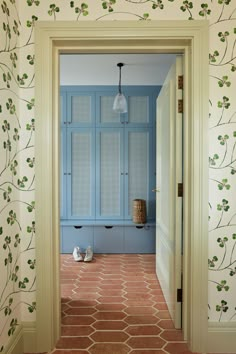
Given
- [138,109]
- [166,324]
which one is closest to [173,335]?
[166,324]

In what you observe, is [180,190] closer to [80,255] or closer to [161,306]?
[161,306]

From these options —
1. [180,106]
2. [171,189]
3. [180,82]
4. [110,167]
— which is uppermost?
[180,82]

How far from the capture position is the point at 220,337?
209 cm

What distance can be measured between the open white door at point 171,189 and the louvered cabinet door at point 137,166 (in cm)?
174

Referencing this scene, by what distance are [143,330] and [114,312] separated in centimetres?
38

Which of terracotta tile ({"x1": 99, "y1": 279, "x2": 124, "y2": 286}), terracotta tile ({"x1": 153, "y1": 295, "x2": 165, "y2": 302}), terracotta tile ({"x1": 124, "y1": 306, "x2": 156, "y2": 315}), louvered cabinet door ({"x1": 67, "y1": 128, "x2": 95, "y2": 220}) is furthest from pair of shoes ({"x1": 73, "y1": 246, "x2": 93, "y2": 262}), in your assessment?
terracotta tile ({"x1": 124, "y1": 306, "x2": 156, "y2": 315})

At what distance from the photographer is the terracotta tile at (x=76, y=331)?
7.74ft

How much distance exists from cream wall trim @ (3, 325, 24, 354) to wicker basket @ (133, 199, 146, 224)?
2.74 m

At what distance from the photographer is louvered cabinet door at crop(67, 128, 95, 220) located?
492 centimetres

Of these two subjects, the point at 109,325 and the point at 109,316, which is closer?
the point at 109,325

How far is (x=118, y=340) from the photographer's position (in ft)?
7.48

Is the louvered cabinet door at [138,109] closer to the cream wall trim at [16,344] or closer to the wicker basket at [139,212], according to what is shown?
the wicker basket at [139,212]

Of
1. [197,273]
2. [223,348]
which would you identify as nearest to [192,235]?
[197,273]

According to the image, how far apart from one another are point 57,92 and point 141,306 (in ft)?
6.39
